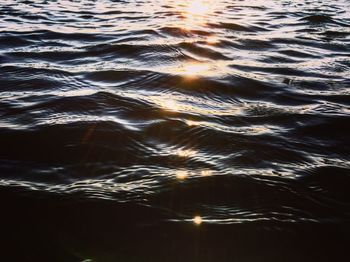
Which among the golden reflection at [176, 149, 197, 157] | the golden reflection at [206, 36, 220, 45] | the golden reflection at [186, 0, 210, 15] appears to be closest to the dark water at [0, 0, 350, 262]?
the golden reflection at [176, 149, 197, 157]

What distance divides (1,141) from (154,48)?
352 cm

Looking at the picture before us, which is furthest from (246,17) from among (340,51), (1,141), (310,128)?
(1,141)

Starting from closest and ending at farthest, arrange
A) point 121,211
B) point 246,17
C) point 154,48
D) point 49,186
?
1. point 121,211
2. point 49,186
3. point 154,48
4. point 246,17

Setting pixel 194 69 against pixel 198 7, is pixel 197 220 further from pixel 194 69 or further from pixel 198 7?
pixel 198 7

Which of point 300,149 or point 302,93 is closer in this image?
point 300,149

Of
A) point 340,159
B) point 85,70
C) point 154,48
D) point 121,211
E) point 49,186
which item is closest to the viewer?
point 121,211

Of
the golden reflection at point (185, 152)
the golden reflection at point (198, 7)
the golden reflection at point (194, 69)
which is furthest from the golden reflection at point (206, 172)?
the golden reflection at point (198, 7)

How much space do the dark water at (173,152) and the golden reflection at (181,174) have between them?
0.01 meters

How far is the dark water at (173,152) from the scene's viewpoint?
219 centimetres

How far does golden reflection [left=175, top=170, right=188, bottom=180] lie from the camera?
2.75 m

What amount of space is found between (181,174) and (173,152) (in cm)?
34

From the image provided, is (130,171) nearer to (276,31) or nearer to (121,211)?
(121,211)

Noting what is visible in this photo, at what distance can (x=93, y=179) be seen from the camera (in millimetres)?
2688

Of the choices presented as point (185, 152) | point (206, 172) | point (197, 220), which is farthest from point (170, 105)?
point (197, 220)
